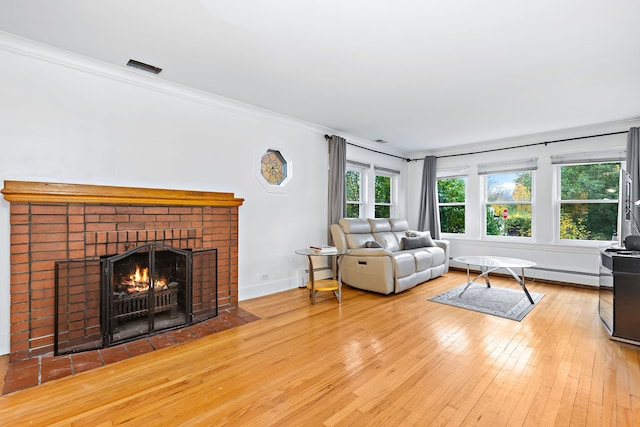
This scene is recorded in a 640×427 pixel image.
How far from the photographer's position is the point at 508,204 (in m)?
5.53

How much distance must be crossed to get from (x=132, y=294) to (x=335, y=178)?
10.2 ft

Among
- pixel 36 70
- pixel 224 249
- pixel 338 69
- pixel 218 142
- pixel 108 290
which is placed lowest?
pixel 108 290

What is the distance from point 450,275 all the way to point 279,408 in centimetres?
451

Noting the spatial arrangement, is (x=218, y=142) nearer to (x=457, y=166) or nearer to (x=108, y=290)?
(x=108, y=290)

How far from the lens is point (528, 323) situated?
309 cm

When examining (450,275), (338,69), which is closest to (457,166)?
(450,275)

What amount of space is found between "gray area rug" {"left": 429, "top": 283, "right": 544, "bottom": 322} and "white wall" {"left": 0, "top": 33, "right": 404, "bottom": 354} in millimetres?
2046

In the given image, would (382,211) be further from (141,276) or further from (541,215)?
(141,276)

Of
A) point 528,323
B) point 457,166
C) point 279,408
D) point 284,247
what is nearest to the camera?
point 279,408

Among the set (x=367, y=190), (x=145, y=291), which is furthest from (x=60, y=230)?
(x=367, y=190)

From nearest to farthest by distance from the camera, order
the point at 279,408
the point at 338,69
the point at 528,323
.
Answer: the point at 279,408 → the point at 338,69 → the point at 528,323

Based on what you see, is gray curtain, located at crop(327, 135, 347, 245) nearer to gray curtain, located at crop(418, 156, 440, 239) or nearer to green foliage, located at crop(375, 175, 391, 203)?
green foliage, located at crop(375, 175, 391, 203)

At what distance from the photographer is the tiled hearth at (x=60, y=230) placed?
224 centimetres

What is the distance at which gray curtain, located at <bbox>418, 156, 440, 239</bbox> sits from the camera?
20.1 ft
